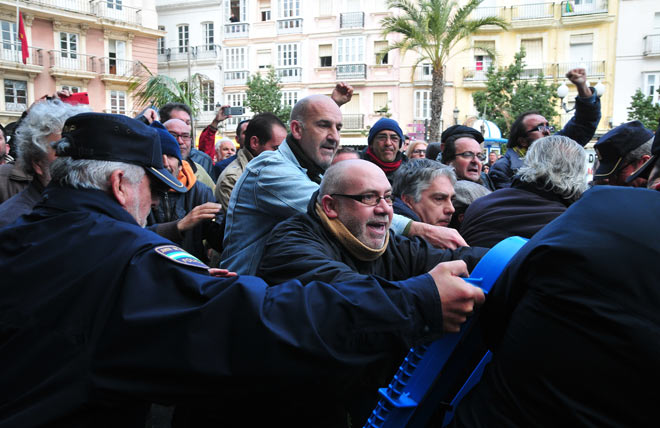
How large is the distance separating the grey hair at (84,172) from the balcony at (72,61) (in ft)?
125

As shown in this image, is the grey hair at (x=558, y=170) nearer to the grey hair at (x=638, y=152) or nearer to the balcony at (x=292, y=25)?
the grey hair at (x=638, y=152)

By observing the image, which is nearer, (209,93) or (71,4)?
(71,4)

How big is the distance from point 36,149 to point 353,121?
35.1 metres

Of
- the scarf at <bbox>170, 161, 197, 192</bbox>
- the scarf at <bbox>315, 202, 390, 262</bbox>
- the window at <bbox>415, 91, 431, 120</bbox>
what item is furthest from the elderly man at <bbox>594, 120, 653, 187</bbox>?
the window at <bbox>415, 91, 431, 120</bbox>

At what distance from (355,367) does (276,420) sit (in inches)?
24.7

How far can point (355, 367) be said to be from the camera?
1.44 m

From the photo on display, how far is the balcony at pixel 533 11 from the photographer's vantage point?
35.2 metres

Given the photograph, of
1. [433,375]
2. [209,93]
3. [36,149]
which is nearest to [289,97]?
[209,93]

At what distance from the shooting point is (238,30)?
40375 millimetres

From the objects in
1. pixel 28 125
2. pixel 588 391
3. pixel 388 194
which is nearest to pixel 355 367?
pixel 588 391

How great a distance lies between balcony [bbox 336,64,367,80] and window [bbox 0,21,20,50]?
70.1 feet

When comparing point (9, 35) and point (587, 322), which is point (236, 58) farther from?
point (587, 322)

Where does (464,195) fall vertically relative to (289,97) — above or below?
below

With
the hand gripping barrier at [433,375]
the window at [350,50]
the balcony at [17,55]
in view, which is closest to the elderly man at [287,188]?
the hand gripping barrier at [433,375]
